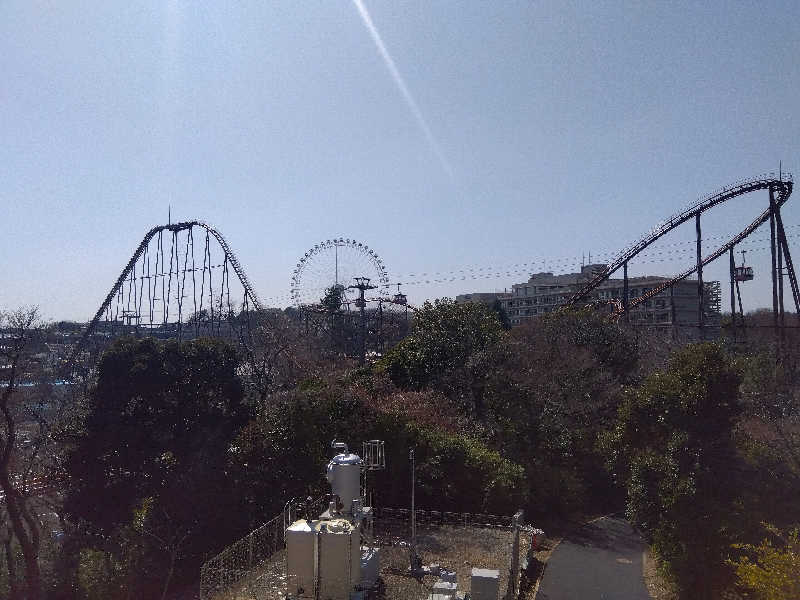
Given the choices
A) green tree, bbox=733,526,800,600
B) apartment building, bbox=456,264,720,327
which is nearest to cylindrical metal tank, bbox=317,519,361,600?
green tree, bbox=733,526,800,600

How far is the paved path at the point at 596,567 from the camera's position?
11898 millimetres

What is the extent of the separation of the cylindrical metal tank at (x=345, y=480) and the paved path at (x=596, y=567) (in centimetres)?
414

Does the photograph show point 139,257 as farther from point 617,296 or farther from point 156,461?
point 617,296

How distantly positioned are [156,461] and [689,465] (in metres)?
11.8

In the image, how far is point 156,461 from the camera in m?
14.9

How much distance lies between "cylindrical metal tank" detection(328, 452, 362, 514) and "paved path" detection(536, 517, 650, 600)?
4136mm

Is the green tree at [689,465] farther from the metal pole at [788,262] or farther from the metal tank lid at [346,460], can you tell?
the metal pole at [788,262]

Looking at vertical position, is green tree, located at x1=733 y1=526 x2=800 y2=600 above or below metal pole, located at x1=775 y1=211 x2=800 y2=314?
below

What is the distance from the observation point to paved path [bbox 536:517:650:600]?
11.9 m

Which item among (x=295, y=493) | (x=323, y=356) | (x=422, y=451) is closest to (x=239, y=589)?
(x=295, y=493)

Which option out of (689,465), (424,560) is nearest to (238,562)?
(424,560)

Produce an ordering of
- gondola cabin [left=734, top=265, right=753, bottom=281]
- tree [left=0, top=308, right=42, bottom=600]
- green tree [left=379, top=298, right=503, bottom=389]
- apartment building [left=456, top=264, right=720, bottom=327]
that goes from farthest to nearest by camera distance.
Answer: apartment building [left=456, top=264, right=720, bottom=327] < gondola cabin [left=734, top=265, right=753, bottom=281] < green tree [left=379, top=298, right=503, bottom=389] < tree [left=0, top=308, right=42, bottom=600]

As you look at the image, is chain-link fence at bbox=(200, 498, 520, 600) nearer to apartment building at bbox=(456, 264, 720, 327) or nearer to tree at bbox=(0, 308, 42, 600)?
tree at bbox=(0, 308, 42, 600)

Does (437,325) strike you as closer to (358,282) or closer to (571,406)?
(571,406)
